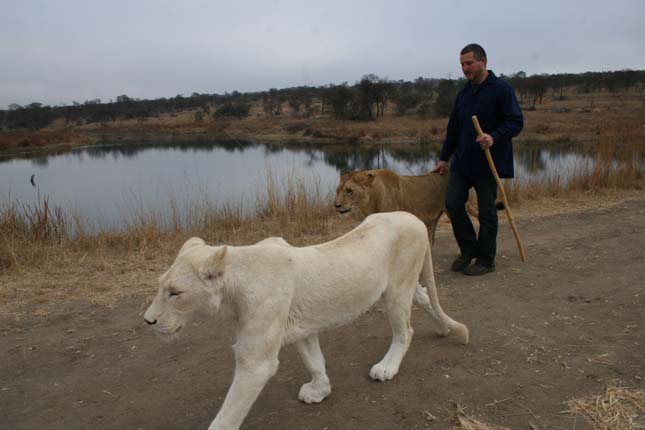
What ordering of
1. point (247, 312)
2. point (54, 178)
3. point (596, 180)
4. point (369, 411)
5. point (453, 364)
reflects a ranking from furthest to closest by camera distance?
point (54, 178), point (596, 180), point (453, 364), point (369, 411), point (247, 312)

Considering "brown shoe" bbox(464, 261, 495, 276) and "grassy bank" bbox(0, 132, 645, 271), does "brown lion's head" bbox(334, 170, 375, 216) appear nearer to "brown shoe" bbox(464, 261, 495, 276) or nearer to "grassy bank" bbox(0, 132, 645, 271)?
"brown shoe" bbox(464, 261, 495, 276)

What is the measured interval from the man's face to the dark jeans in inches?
40.0

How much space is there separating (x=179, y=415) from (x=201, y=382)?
0.37 metres

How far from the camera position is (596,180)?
10195 mm

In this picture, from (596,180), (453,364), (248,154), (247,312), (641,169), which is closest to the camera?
(247,312)

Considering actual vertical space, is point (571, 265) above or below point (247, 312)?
below

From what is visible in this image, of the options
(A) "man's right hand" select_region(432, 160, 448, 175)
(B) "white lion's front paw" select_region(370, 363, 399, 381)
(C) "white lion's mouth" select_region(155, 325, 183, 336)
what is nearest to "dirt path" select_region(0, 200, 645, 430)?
(B) "white lion's front paw" select_region(370, 363, 399, 381)

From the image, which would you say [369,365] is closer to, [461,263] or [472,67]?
[461,263]

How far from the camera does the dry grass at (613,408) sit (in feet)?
8.86

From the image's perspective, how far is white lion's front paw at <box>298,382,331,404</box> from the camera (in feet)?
9.96

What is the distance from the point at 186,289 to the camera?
2.33 metres

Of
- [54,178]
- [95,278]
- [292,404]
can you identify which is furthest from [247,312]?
[54,178]

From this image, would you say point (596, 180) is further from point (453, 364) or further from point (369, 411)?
point (369, 411)

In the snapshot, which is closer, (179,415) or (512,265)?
(179,415)
